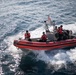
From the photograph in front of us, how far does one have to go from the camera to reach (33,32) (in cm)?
2198

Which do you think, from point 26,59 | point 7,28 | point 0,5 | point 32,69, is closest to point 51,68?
point 32,69

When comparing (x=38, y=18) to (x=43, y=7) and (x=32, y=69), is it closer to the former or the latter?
(x=43, y=7)

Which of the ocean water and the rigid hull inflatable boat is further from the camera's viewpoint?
the rigid hull inflatable boat

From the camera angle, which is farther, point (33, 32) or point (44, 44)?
point (33, 32)

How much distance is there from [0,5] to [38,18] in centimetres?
851

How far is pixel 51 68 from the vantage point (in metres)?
15.3

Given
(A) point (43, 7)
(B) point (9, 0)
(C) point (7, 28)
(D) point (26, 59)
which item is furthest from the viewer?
(B) point (9, 0)

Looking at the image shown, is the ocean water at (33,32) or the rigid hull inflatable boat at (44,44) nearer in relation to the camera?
the ocean water at (33,32)

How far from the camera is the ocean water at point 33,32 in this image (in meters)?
15.5

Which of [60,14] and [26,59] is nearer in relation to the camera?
[26,59]

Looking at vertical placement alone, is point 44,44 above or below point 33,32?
below

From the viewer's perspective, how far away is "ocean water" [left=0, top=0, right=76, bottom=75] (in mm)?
15453

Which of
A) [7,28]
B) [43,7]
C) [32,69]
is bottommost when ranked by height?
[32,69]

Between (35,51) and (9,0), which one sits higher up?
(9,0)
